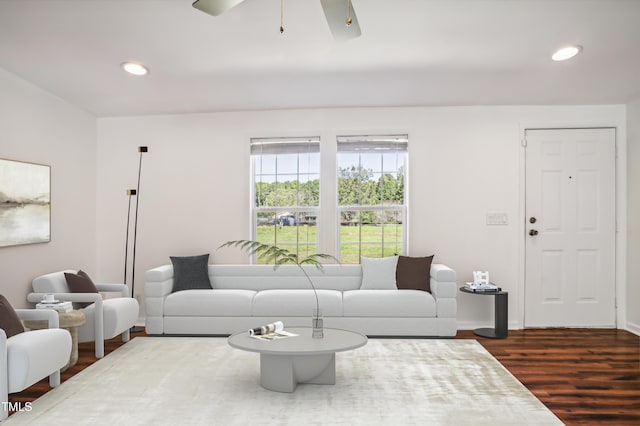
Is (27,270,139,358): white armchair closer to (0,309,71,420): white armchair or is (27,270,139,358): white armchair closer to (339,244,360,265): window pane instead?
(0,309,71,420): white armchair

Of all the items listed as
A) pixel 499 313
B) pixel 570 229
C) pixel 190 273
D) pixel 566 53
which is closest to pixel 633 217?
pixel 570 229

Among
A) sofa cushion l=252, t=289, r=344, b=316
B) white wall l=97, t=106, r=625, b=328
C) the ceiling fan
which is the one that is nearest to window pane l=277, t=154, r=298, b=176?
white wall l=97, t=106, r=625, b=328

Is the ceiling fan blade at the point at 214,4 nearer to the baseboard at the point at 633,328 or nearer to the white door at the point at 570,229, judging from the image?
the white door at the point at 570,229

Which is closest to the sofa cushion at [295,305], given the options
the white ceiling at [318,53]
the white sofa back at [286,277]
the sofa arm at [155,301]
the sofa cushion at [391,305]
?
the sofa cushion at [391,305]

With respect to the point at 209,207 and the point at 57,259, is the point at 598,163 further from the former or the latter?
the point at 57,259

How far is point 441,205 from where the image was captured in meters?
5.75

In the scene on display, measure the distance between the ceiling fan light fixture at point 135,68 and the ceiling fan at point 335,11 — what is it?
5.71ft

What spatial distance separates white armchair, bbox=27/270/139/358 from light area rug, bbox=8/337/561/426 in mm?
226

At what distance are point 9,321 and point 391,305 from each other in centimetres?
326

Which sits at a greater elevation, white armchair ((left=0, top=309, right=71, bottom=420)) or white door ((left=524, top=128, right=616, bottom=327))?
white door ((left=524, top=128, right=616, bottom=327))

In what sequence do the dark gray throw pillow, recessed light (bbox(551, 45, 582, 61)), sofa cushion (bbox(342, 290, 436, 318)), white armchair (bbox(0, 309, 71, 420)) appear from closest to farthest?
white armchair (bbox(0, 309, 71, 420)), recessed light (bbox(551, 45, 582, 61)), sofa cushion (bbox(342, 290, 436, 318)), the dark gray throw pillow

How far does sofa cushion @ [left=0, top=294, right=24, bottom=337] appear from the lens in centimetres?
333

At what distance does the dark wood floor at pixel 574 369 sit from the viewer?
3211 mm

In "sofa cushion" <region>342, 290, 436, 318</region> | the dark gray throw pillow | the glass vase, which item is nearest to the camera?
the glass vase
